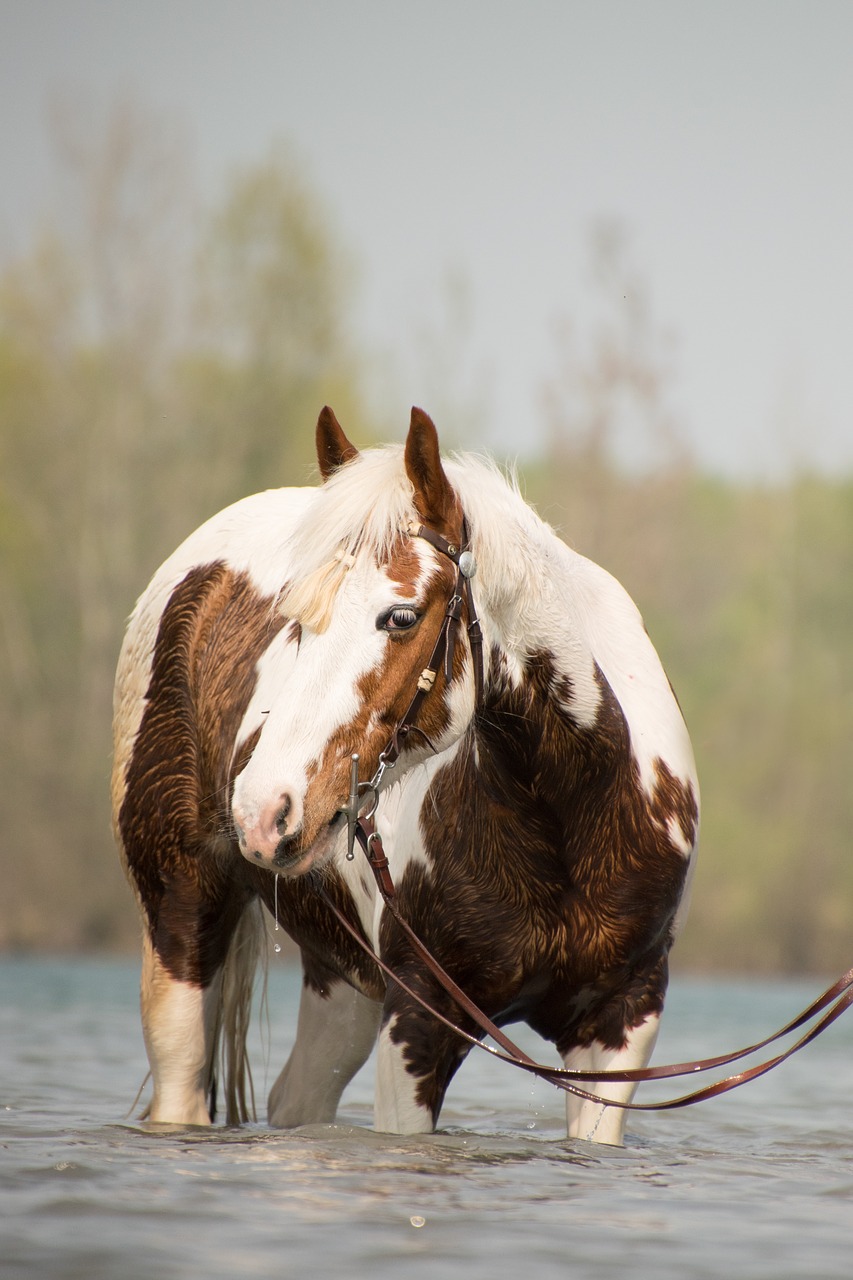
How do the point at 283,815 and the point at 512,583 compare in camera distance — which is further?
the point at 512,583

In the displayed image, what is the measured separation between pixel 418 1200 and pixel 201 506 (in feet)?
70.4

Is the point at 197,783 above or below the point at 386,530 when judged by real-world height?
below

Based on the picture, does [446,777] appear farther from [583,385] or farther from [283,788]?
[583,385]

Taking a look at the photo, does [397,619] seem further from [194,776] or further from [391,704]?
[194,776]

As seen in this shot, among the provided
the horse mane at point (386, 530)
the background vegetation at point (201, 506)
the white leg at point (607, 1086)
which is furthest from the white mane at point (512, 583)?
the background vegetation at point (201, 506)

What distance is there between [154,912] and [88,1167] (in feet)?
5.32

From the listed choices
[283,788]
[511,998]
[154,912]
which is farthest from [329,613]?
[154,912]

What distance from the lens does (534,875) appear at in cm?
380

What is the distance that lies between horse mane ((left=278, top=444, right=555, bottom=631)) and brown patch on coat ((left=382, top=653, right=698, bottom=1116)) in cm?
27

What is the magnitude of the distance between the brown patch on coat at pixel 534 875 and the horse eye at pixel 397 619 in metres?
0.45

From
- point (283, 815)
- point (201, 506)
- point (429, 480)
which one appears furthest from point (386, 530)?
point (201, 506)

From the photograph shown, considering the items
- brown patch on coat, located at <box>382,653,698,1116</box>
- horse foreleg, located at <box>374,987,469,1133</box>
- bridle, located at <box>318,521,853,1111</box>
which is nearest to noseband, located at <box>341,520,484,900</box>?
bridle, located at <box>318,521,853,1111</box>

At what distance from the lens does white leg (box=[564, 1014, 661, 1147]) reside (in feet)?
12.7

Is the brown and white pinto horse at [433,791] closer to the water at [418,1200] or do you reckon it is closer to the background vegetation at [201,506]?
the water at [418,1200]
